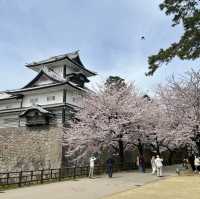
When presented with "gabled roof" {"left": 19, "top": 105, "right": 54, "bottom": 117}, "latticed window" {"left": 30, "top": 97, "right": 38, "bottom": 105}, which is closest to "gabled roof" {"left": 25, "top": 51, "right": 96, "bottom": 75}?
"latticed window" {"left": 30, "top": 97, "right": 38, "bottom": 105}

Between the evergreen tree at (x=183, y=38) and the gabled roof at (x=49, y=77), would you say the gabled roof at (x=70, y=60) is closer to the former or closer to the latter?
the gabled roof at (x=49, y=77)

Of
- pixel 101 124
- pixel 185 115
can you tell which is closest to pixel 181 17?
pixel 185 115

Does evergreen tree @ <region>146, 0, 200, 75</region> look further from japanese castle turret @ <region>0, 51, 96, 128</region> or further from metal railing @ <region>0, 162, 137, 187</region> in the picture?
japanese castle turret @ <region>0, 51, 96, 128</region>

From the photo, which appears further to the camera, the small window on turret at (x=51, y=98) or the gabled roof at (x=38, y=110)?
the small window on turret at (x=51, y=98)

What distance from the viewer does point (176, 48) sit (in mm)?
13430

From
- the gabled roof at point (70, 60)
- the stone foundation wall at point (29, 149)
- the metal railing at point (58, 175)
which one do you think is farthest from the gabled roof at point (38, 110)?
the metal railing at point (58, 175)

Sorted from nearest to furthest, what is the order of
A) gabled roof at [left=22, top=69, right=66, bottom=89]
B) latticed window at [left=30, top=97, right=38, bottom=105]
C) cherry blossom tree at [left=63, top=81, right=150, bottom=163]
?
cherry blossom tree at [left=63, top=81, right=150, bottom=163]
gabled roof at [left=22, top=69, right=66, bottom=89]
latticed window at [left=30, top=97, right=38, bottom=105]

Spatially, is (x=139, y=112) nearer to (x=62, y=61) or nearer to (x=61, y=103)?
(x=61, y=103)

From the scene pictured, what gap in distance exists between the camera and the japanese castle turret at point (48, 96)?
115ft

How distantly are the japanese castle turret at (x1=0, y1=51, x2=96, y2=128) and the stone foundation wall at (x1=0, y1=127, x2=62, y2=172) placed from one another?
1158 millimetres

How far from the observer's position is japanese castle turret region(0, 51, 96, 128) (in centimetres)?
3516

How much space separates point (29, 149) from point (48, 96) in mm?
6503

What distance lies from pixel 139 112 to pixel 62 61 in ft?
44.1

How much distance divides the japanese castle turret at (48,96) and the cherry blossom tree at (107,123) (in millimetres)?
2639
